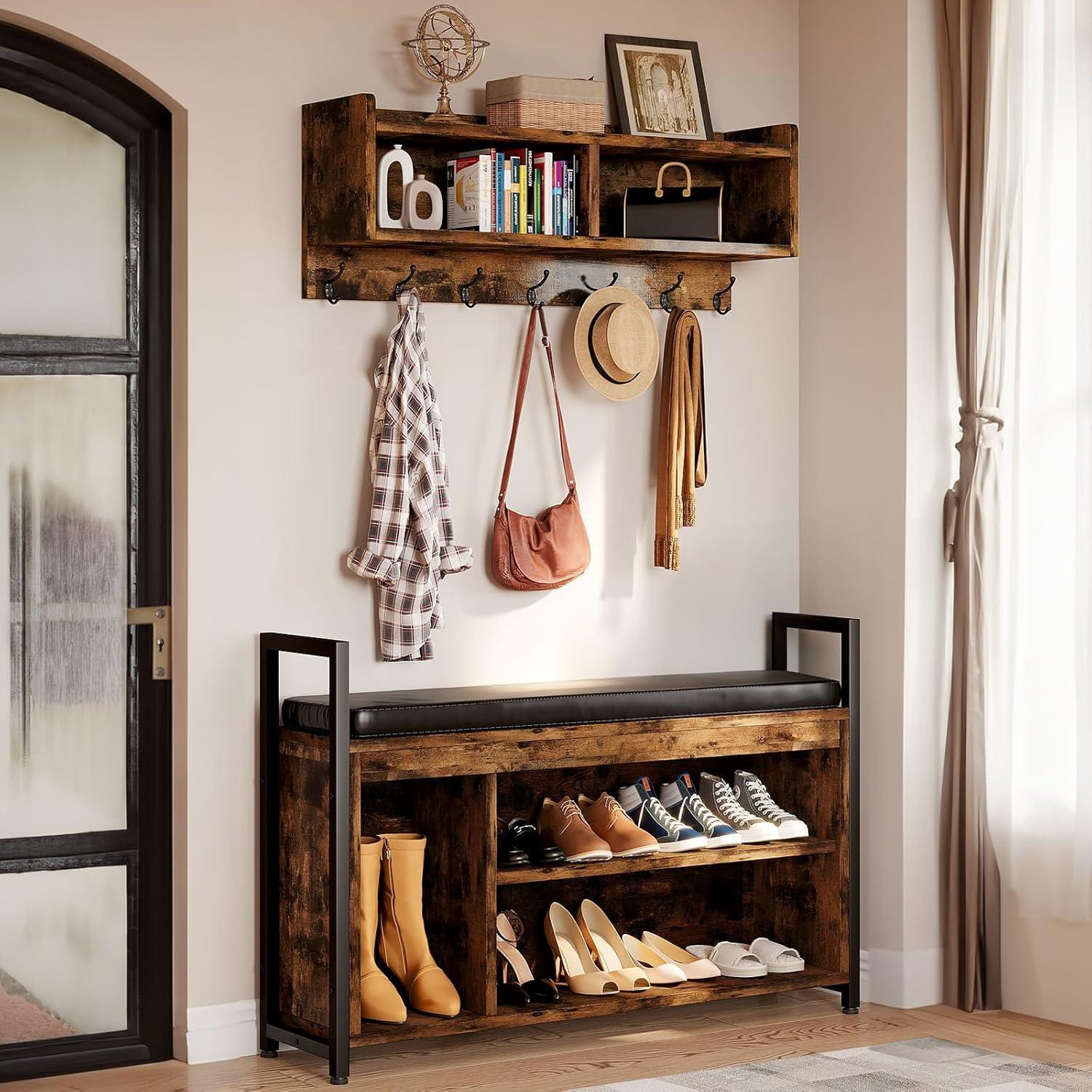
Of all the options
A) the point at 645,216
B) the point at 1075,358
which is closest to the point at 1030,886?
the point at 1075,358

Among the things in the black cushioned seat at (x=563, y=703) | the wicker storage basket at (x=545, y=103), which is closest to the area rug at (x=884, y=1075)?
the black cushioned seat at (x=563, y=703)

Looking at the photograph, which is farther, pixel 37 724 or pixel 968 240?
pixel 968 240

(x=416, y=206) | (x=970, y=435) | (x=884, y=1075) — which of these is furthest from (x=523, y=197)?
(x=884, y=1075)

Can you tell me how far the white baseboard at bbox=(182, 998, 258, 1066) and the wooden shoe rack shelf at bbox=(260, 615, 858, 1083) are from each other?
5 cm

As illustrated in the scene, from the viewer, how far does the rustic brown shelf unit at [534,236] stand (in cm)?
367

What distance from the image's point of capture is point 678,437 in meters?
4.15

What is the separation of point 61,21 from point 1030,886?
119 inches

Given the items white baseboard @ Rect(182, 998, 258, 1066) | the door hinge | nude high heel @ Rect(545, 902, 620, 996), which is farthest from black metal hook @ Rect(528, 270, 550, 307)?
white baseboard @ Rect(182, 998, 258, 1066)

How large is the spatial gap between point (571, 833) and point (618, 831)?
124 millimetres

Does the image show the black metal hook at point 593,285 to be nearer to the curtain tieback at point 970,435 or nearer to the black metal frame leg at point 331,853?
the curtain tieback at point 970,435

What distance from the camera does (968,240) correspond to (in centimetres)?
404

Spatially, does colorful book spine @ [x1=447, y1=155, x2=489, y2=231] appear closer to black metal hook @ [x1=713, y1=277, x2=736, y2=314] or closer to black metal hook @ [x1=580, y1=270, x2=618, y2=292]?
black metal hook @ [x1=580, y1=270, x2=618, y2=292]

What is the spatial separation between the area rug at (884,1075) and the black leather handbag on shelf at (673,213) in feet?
6.48

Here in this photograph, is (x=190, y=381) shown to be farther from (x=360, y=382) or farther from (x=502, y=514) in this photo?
(x=502, y=514)
